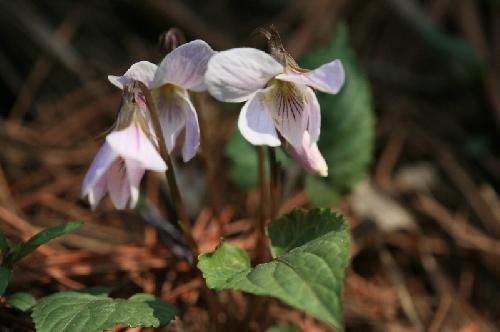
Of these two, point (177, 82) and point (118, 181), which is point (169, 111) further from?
point (118, 181)

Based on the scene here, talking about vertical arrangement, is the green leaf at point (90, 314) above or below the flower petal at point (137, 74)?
below

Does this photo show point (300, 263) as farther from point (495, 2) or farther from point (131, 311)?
point (495, 2)

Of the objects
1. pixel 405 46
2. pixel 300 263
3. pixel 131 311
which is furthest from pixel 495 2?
pixel 131 311

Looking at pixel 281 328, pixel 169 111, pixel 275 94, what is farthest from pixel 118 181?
pixel 281 328

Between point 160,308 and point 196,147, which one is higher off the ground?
point 196,147

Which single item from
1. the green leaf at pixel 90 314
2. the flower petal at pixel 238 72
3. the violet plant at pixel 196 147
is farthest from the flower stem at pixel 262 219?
the green leaf at pixel 90 314

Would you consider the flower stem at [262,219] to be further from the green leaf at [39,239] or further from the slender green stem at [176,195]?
the green leaf at [39,239]
